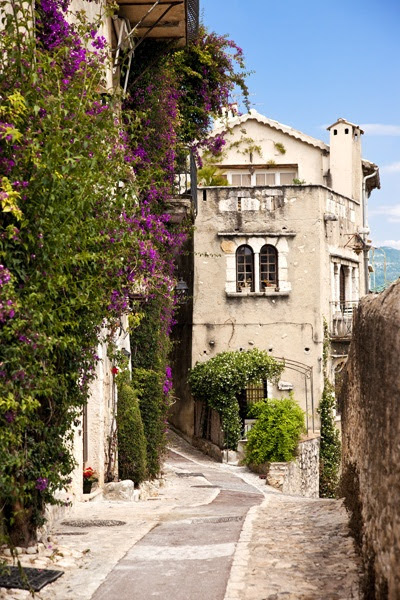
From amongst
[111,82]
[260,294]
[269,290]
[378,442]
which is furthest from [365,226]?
[378,442]

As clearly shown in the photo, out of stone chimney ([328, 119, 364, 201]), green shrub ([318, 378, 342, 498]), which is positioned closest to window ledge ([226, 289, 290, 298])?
green shrub ([318, 378, 342, 498])

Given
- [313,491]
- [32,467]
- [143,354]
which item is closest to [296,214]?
[313,491]

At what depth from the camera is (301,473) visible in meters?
24.3

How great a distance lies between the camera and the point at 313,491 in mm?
25906

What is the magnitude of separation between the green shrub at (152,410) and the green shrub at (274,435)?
14.6 ft

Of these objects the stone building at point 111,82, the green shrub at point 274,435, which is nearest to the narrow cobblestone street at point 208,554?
the stone building at point 111,82

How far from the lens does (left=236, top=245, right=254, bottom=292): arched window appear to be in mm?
29266

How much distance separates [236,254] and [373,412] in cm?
2266

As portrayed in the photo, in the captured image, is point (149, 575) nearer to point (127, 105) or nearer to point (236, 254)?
point (127, 105)

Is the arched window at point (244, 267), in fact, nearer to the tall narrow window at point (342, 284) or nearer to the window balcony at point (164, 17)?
the tall narrow window at point (342, 284)

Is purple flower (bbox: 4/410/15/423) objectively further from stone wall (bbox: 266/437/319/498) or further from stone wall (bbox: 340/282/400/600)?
stone wall (bbox: 266/437/319/498)

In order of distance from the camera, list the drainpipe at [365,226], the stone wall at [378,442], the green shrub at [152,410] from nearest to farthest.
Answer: the stone wall at [378,442] → the green shrub at [152,410] → the drainpipe at [365,226]

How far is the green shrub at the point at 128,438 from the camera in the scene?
1672 cm

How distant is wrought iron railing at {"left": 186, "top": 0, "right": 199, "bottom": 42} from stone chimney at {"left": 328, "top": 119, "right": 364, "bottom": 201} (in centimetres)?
1677
